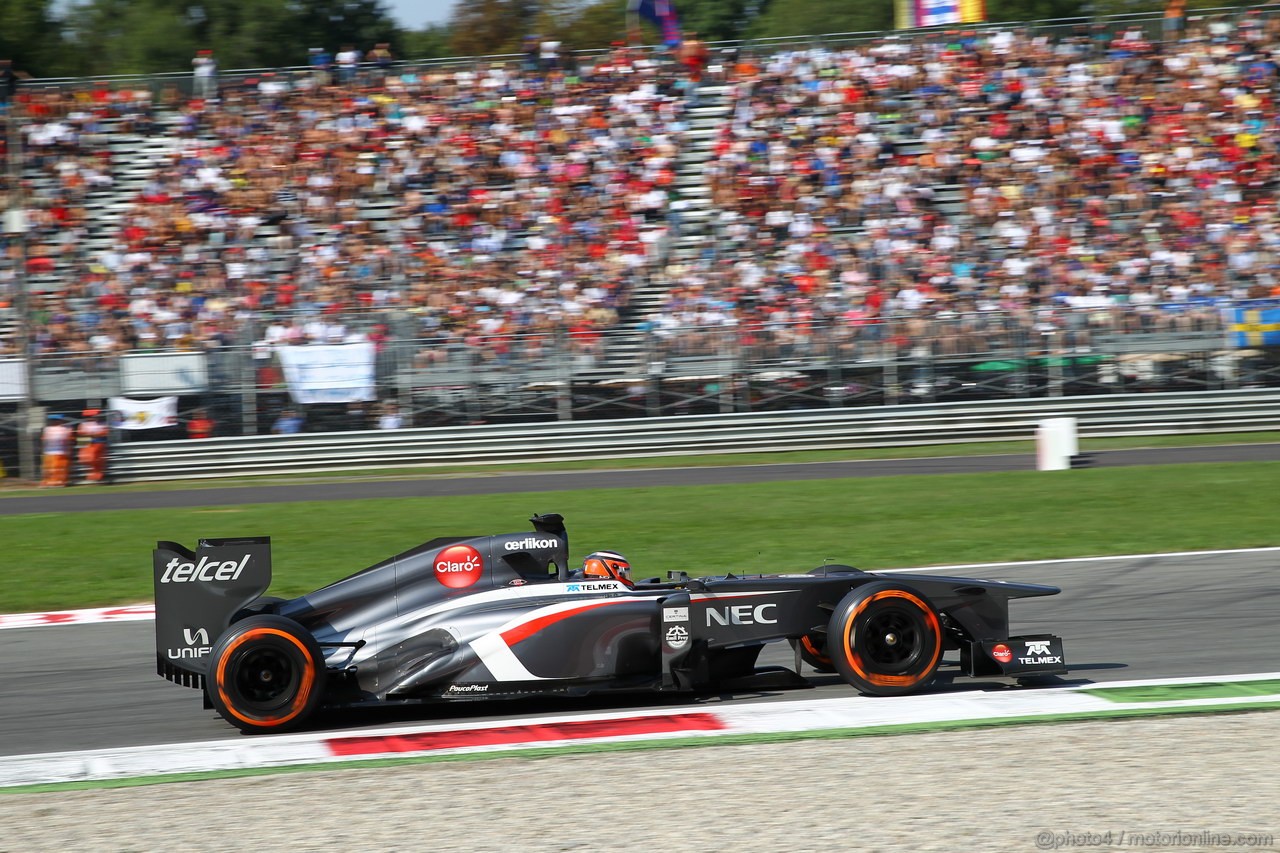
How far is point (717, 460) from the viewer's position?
20172 millimetres

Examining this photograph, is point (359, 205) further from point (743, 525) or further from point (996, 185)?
point (743, 525)

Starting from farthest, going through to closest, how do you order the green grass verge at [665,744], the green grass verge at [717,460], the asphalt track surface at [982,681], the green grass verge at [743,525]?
1. the green grass verge at [717,460]
2. the green grass verge at [743,525]
3. the asphalt track surface at [982,681]
4. the green grass verge at [665,744]

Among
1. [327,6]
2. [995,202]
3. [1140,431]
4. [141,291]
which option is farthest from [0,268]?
[327,6]

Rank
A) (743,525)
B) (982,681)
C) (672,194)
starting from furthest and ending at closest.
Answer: (672,194), (743,525), (982,681)

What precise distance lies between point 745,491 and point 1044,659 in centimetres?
927

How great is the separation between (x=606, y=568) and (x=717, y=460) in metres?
13.7

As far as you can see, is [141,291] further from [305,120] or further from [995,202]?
[995,202]

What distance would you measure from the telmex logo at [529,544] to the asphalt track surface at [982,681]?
2.54ft

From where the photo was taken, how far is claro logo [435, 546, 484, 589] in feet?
20.9

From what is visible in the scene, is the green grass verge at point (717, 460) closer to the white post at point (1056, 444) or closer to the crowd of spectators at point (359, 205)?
the crowd of spectators at point (359, 205)

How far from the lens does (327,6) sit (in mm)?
53156

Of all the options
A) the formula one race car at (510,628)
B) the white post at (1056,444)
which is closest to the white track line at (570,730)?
the formula one race car at (510,628)

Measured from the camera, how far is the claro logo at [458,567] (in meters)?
6.38

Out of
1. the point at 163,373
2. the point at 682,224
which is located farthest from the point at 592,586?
the point at 682,224
